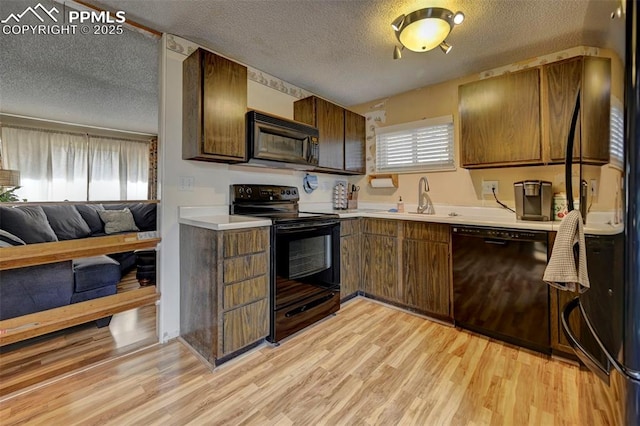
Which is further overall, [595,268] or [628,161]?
[595,268]

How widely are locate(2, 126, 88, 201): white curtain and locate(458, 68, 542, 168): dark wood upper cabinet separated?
386 cm

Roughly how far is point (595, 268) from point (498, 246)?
1.53m

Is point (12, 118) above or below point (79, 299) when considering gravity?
above

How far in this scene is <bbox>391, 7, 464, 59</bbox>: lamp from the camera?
67.2 inches

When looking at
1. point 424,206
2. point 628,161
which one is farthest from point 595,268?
point 424,206

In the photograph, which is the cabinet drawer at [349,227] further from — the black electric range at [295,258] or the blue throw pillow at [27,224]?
the blue throw pillow at [27,224]

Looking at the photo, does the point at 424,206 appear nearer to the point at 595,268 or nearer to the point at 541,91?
the point at 541,91

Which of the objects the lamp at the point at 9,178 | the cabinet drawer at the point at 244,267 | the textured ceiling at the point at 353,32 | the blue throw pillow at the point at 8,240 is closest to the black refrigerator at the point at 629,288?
the textured ceiling at the point at 353,32

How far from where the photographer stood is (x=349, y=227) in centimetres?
289

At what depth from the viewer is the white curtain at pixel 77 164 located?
9.46ft

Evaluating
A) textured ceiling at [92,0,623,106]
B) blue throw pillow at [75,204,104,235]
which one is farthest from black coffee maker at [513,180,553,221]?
blue throw pillow at [75,204,104,235]

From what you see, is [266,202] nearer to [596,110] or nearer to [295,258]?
[295,258]

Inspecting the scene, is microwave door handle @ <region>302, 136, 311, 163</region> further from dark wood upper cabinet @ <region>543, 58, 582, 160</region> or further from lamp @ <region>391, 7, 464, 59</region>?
dark wood upper cabinet @ <region>543, 58, 582, 160</region>

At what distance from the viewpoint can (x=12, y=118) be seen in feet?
10.7
